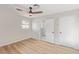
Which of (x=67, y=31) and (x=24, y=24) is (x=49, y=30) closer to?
(x=67, y=31)

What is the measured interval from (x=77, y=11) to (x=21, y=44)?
1.04 meters

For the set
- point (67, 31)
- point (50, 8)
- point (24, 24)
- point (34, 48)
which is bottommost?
point (34, 48)

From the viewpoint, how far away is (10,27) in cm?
181

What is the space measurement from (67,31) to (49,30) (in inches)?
11.5

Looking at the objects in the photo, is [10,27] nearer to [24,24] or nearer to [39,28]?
[24,24]

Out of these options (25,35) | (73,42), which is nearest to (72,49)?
(73,42)

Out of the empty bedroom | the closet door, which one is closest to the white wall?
Result: the empty bedroom

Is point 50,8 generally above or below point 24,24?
above

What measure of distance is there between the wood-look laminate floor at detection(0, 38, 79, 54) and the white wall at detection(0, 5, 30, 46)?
0.33 feet

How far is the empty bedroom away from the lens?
1768 millimetres

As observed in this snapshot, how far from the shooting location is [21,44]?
182 cm

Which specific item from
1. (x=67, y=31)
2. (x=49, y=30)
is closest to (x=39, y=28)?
(x=49, y=30)
